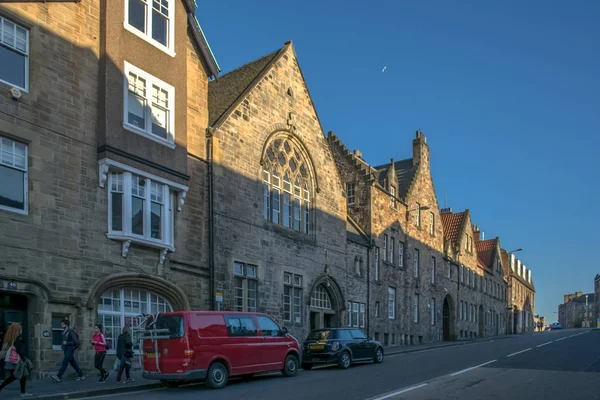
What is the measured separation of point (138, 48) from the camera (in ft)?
63.7

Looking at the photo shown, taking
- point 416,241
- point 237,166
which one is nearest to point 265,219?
point 237,166

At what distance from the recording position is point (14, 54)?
16.0m

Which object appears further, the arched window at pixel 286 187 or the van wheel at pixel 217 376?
the arched window at pixel 286 187

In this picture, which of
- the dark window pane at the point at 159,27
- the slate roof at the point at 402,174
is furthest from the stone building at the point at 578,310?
the dark window pane at the point at 159,27

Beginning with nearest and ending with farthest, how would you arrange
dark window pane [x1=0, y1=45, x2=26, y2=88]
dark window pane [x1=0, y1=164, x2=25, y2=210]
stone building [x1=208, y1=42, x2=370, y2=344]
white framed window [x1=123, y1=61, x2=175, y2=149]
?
dark window pane [x1=0, y1=164, x2=25, y2=210] < dark window pane [x1=0, y1=45, x2=26, y2=88] < white framed window [x1=123, y1=61, x2=175, y2=149] < stone building [x1=208, y1=42, x2=370, y2=344]

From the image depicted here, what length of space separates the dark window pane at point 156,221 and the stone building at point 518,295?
59.6 meters

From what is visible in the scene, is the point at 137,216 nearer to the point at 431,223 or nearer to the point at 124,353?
the point at 124,353

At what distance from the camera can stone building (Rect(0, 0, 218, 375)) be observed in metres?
15.8

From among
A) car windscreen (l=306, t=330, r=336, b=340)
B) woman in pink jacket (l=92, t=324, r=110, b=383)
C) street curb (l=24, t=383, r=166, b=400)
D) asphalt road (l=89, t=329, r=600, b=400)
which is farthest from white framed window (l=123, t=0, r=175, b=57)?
asphalt road (l=89, t=329, r=600, b=400)

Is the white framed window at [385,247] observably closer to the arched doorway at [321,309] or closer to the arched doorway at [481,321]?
the arched doorway at [321,309]

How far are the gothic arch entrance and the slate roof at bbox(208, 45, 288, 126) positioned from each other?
360 inches

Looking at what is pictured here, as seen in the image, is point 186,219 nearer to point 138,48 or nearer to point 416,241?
point 138,48

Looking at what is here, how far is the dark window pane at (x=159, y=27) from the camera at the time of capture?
66.8 feet

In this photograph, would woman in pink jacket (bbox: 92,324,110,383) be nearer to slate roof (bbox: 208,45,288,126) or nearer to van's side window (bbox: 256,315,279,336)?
van's side window (bbox: 256,315,279,336)
